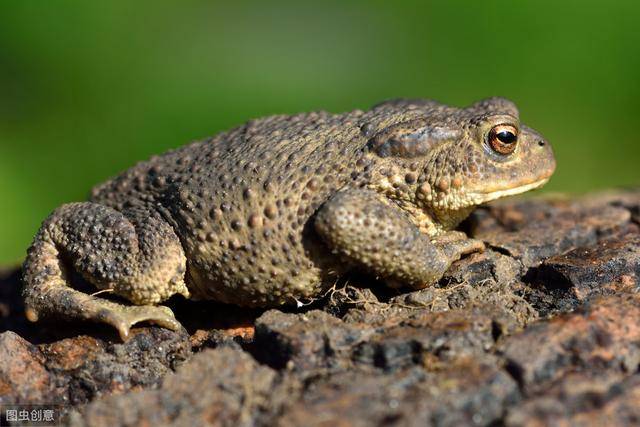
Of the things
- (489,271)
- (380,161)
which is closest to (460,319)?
(489,271)

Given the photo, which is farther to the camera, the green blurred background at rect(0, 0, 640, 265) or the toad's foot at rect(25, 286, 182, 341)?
the green blurred background at rect(0, 0, 640, 265)

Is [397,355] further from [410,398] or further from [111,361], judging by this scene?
[111,361]

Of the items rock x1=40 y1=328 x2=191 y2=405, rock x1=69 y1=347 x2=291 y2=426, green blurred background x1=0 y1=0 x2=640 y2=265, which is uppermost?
green blurred background x1=0 y1=0 x2=640 y2=265

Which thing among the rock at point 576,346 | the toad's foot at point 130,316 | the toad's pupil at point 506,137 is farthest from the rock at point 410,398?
the toad's pupil at point 506,137

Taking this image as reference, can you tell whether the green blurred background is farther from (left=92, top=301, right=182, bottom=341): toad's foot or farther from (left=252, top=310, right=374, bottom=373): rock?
(left=252, top=310, right=374, bottom=373): rock

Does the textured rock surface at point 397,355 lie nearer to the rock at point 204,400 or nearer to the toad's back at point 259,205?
Answer: the rock at point 204,400

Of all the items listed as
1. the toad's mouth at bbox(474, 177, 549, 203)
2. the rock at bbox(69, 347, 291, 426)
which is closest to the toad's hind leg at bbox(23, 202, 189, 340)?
the rock at bbox(69, 347, 291, 426)
